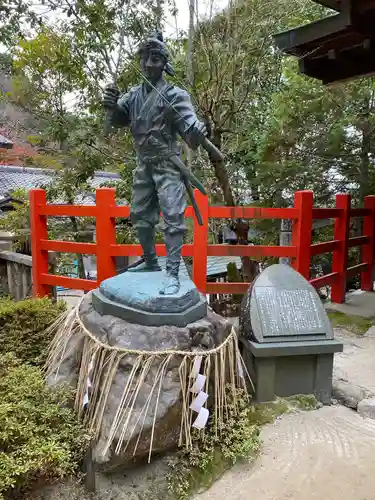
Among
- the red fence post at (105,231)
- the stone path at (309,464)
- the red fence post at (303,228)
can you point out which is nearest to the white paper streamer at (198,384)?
the stone path at (309,464)

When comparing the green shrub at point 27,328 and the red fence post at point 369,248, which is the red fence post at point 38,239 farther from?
the red fence post at point 369,248

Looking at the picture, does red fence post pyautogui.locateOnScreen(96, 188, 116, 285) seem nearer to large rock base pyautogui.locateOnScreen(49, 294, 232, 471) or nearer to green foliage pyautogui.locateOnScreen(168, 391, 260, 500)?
large rock base pyautogui.locateOnScreen(49, 294, 232, 471)

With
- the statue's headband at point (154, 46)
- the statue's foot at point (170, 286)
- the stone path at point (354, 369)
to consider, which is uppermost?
the statue's headband at point (154, 46)

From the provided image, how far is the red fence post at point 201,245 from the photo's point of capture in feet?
15.0

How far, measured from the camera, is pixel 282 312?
342 centimetres

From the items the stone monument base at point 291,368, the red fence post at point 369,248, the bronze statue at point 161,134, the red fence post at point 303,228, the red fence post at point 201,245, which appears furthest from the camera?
the red fence post at point 369,248

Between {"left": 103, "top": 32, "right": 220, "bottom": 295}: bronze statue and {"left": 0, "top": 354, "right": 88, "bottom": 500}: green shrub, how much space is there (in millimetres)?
1029

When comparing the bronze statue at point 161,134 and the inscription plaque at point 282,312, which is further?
the inscription plaque at point 282,312

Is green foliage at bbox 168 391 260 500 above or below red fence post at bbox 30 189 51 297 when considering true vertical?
below

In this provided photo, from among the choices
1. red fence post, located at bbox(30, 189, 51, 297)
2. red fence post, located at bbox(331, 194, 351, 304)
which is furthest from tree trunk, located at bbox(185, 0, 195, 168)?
red fence post, located at bbox(331, 194, 351, 304)

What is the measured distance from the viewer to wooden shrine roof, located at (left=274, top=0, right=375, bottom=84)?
13.4 feet

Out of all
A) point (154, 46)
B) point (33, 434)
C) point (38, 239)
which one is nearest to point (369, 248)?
point (38, 239)

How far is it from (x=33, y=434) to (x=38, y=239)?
3.19 m

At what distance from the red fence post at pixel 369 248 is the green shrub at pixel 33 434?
5.58 meters
